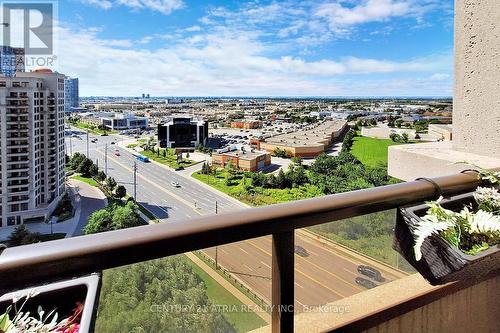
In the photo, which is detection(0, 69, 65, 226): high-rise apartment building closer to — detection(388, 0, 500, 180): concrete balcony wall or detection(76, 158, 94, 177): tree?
detection(76, 158, 94, 177): tree

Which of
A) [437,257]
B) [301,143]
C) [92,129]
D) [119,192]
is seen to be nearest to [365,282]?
[437,257]

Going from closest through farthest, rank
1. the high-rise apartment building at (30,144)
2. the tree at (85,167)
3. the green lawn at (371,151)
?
the high-rise apartment building at (30,144) → the green lawn at (371,151) → the tree at (85,167)

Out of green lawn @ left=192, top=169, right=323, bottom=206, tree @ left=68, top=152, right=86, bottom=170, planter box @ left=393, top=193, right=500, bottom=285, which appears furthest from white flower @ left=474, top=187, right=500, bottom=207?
tree @ left=68, top=152, right=86, bottom=170

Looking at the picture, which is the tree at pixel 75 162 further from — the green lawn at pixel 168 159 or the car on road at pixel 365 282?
the car on road at pixel 365 282

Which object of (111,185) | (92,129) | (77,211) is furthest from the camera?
(92,129)

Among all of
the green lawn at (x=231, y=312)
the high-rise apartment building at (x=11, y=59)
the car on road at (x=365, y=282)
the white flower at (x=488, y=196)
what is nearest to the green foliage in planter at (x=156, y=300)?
the green lawn at (x=231, y=312)

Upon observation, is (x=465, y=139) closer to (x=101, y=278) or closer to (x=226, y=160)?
(x=101, y=278)

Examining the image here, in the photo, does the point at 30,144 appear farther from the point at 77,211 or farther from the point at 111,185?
the point at 111,185
